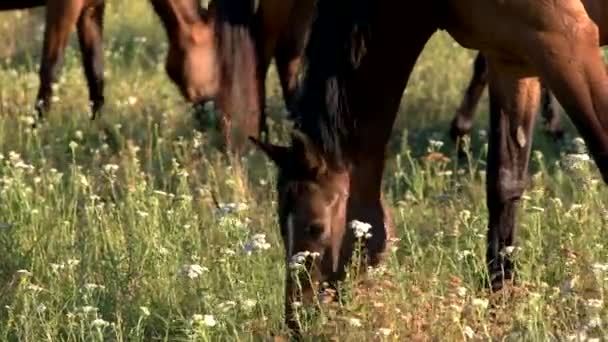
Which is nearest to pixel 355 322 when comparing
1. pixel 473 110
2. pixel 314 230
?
pixel 314 230

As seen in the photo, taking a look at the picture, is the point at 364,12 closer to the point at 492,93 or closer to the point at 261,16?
the point at 492,93

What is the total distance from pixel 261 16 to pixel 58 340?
164 inches

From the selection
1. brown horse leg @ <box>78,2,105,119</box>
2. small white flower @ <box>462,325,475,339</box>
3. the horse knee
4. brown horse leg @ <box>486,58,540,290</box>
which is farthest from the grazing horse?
brown horse leg @ <box>78,2,105,119</box>

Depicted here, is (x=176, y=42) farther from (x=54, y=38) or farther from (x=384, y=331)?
(x=384, y=331)

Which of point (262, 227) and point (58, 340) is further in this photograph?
point (262, 227)

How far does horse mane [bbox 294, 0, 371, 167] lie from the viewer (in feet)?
15.8

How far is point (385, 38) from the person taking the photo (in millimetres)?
4879

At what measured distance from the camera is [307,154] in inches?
186

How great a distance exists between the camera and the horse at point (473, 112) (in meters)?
8.48

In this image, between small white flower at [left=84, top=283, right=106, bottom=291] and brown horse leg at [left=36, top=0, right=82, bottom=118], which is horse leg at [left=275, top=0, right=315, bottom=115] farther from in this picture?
small white flower at [left=84, top=283, right=106, bottom=291]

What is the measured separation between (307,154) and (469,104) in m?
3.93

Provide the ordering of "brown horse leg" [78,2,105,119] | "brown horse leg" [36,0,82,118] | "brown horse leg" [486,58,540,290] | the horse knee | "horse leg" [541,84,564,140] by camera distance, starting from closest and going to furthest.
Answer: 1. "brown horse leg" [486,58,540,290]
2. the horse knee
3. "brown horse leg" [36,0,82,118]
4. "horse leg" [541,84,564,140]
5. "brown horse leg" [78,2,105,119]

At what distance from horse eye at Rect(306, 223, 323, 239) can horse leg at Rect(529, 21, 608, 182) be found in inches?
32.2

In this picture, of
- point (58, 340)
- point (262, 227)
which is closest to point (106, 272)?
point (58, 340)
